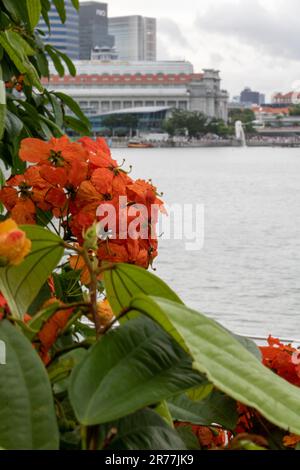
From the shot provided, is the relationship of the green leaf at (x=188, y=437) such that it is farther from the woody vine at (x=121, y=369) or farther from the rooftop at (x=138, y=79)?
the rooftop at (x=138, y=79)

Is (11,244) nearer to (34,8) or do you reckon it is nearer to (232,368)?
(232,368)

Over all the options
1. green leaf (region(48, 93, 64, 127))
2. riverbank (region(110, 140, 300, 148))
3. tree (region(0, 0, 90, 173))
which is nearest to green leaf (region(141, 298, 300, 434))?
tree (region(0, 0, 90, 173))

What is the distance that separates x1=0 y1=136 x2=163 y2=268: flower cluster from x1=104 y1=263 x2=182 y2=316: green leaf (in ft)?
0.41

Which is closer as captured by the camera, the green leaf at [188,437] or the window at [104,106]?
the green leaf at [188,437]

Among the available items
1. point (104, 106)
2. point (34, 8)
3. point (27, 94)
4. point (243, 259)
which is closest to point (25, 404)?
point (34, 8)

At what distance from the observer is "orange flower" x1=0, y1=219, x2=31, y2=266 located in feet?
0.68

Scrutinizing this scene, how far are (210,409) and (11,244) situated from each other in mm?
104

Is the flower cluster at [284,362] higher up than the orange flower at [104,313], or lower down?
lower down

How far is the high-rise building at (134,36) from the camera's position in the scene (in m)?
41.9

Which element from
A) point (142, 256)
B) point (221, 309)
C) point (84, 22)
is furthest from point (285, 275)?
point (84, 22)

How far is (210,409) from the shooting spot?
27cm

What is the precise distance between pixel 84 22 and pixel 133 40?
4428 mm

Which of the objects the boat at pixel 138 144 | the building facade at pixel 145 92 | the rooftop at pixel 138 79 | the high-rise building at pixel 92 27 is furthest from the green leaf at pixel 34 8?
the high-rise building at pixel 92 27

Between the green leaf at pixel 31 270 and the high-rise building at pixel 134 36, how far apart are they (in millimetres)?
42635
